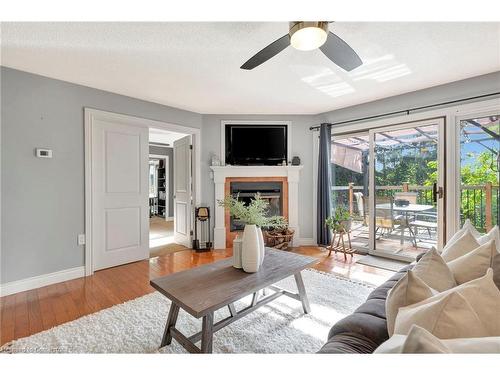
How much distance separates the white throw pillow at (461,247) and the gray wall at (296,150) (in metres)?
2.77

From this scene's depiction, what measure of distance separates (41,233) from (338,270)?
11.2ft

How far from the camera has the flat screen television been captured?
4059mm

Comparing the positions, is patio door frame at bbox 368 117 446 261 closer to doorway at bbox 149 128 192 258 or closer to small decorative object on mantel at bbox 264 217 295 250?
small decorative object on mantel at bbox 264 217 295 250

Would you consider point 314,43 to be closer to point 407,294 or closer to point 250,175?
point 407,294

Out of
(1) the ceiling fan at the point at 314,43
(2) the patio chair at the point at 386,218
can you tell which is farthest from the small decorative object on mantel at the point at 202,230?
(2) the patio chair at the point at 386,218

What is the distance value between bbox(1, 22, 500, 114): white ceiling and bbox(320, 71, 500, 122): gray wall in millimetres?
113

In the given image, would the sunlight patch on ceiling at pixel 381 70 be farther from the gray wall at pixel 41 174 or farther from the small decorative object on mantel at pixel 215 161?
the gray wall at pixel 41 174

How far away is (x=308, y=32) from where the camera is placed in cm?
140

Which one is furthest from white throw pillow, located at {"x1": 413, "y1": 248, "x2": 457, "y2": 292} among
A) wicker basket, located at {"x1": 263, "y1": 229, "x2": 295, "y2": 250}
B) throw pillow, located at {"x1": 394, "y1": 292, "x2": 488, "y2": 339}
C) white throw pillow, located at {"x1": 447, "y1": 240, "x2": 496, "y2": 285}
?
wicker basket, located at {"x1": 263, "y1": 229, "x2": 295, "y2": 250}

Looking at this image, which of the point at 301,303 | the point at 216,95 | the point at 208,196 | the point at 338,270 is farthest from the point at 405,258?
the point at 216,95

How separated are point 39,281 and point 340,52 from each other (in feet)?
11.8

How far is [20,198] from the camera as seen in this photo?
8.10ft

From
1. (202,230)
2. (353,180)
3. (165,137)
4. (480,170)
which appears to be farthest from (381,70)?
(165,137)
